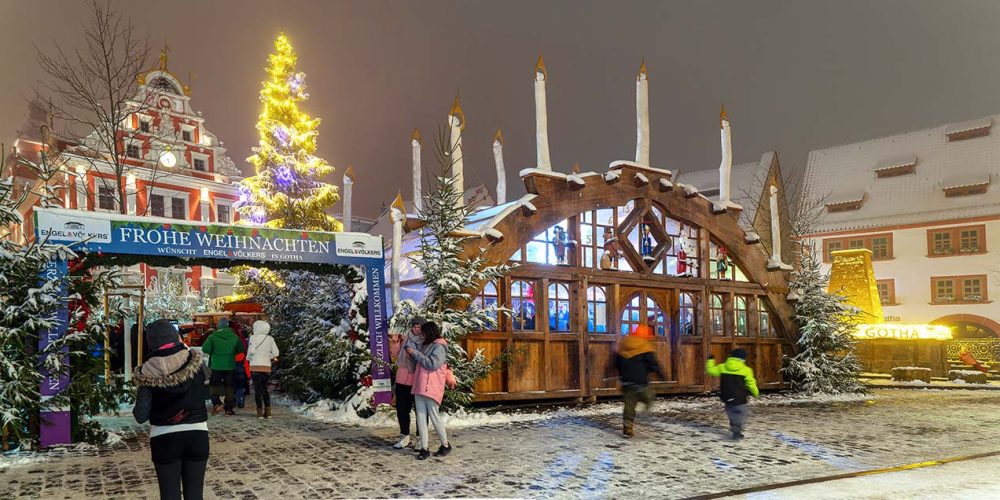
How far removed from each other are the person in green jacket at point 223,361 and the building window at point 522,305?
5.18 m

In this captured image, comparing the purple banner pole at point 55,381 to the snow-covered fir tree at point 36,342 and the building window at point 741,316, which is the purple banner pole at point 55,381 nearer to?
the snow-covered fir tree at point 36,342

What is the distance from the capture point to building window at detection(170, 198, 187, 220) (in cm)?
4119

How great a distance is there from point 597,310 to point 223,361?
7331 mm

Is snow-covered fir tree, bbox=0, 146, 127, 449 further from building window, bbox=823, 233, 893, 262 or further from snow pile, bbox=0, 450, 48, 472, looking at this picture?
building window, bbox=823, 233, 893, 262

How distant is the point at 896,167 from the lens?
4084cm

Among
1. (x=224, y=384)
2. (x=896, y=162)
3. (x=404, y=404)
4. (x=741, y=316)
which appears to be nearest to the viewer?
(x=404, y=404)

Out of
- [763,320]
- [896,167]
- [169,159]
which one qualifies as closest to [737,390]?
[763,320]

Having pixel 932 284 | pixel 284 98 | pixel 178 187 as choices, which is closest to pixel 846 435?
pixel 284 98

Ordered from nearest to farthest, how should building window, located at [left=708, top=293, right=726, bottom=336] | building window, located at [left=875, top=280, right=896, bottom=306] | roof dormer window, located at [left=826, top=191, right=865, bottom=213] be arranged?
building window, located at [left=708, top=293, right=726, bottom=336] < building window, located at [left=875, top=280, right=896, bottom=306] < roof dormer window, located at [left=826, top=191, right=865, bottom=213]

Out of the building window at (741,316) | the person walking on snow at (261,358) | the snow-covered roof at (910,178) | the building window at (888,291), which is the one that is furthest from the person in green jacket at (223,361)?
the building window at (888,291)

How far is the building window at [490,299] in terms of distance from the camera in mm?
13210

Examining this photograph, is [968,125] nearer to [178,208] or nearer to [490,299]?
[490,299]

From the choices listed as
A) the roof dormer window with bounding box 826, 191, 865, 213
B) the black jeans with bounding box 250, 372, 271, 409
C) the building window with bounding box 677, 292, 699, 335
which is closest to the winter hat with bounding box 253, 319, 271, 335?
the black jeans with bounding box 250, 372, 271, 409

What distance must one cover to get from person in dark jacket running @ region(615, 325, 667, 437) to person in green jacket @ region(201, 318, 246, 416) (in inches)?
281
